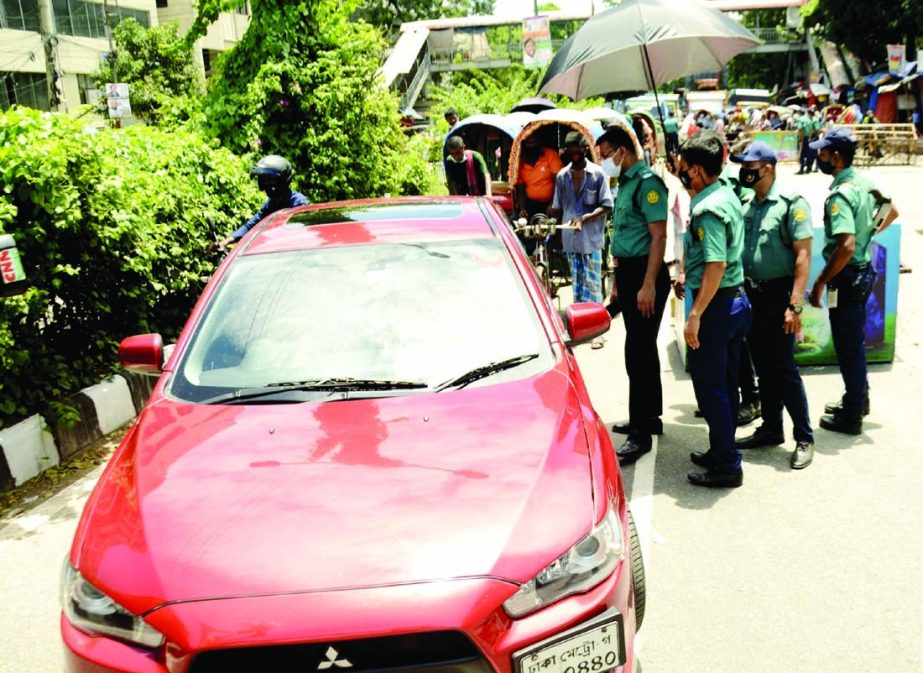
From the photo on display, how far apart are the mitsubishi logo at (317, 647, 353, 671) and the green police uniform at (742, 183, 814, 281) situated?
3.58 meters

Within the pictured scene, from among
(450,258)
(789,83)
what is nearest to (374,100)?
(450,258)

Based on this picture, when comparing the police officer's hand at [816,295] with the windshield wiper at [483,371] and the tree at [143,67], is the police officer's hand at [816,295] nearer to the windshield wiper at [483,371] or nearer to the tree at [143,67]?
the windshield wiper at [483,371]

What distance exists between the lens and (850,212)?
4828 mm

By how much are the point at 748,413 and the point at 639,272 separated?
1380 millimetres

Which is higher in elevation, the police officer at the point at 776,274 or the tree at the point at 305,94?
the tree at the point at 305,94

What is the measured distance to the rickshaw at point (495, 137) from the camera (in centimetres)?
1269

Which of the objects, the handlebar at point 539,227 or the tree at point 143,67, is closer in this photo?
the handlebar at point 539,227

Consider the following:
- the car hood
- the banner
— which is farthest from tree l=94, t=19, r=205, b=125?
the car hood

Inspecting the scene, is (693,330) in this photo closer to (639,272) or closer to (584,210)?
(639,272)

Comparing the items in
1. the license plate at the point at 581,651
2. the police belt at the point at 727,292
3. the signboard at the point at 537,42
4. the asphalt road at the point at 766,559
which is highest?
the signboard at the point at 537,42

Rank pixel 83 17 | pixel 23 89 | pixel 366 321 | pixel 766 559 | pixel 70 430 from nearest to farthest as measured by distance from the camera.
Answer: pixel 366 321 → pixel 766 559 → pixel 70 430 → pixel 23 89 → pixel 83 17

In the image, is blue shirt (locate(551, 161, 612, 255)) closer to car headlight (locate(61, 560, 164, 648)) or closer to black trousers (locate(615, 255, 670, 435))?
black trousers (locate(615, 255, 670, 435))

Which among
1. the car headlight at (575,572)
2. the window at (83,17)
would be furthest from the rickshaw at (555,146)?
the window at (83,17)

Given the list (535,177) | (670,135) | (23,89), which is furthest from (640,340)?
(23,89)
